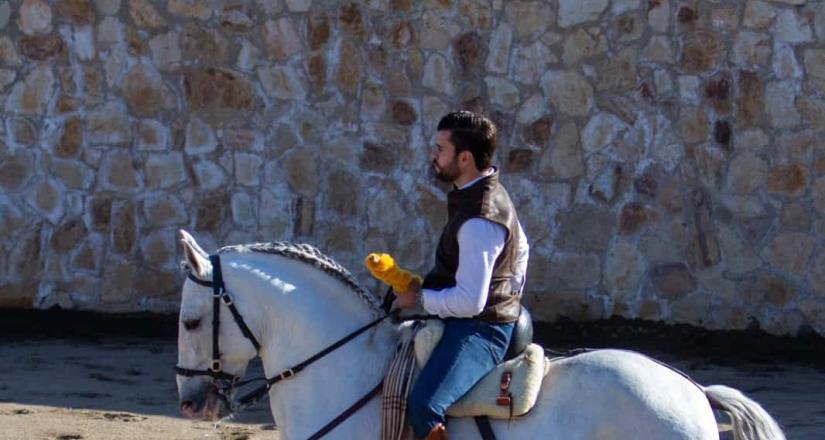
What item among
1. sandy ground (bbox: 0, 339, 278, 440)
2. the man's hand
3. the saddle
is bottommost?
sandy ground (bbox: 0, 339, 278, 440)

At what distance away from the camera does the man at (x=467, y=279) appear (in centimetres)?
484

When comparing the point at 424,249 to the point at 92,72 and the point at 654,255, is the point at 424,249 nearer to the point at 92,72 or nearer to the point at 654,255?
the point at 654,255

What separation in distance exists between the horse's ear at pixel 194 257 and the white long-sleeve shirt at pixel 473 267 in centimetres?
85

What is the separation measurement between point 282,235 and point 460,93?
5.73ft

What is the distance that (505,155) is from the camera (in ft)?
34.7

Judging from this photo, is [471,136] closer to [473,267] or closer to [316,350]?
[473,267]

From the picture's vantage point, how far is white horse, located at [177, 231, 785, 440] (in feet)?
16.0

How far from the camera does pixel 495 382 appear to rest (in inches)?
194

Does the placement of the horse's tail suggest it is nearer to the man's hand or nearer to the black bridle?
the man's hand

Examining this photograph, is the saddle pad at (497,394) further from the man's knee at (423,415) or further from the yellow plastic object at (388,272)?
the yellow plastic object at (388,272)

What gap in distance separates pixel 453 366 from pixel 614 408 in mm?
581

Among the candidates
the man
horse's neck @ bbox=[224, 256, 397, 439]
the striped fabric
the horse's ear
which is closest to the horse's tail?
the man

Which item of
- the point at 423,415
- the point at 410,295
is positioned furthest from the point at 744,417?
the point at 410,295

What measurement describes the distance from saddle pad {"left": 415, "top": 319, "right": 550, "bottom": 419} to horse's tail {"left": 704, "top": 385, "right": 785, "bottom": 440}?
0.64 metres
